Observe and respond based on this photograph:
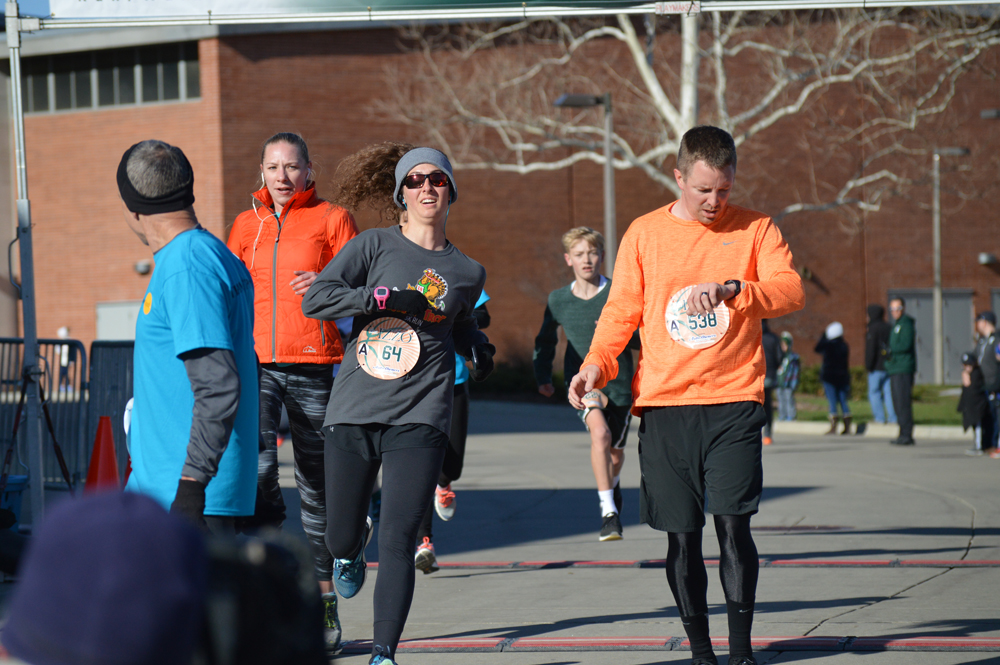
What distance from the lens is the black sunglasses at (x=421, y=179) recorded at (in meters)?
4.21

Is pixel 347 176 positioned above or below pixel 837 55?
below

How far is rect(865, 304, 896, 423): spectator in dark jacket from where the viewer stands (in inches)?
668

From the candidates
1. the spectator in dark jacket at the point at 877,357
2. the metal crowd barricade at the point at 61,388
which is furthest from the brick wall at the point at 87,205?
the metal crowd barricade at the point at 61,388

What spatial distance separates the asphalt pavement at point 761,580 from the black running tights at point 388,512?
2.04 ft

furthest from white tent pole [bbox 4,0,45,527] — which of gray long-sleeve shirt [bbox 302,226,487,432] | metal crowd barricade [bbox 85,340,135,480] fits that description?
gray long-sleeve shirt [bbox 302,226,487,432]

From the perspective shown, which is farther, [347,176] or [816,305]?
[816,305]

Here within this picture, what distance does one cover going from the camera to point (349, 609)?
220 inches

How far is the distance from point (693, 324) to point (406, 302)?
110cm

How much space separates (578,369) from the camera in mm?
7105

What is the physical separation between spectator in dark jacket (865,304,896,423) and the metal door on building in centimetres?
1795

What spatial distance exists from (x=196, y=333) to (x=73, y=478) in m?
6.44

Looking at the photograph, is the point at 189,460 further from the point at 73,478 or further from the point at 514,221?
the point at 514,221

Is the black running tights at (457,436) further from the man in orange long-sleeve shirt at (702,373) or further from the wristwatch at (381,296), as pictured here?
the wristwatch at (381,296)

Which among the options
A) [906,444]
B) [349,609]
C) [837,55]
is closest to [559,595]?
[349,609]
